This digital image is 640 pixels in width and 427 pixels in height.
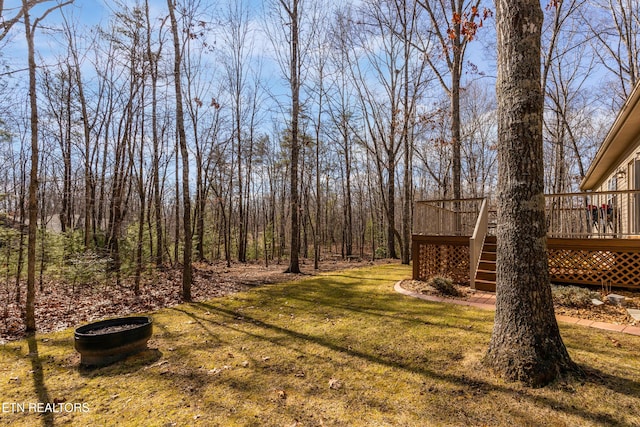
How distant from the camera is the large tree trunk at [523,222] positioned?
2.63 m

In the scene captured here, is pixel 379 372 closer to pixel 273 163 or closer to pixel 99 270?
pixel 99 270

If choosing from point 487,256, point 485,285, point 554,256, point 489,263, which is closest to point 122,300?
point 485,285

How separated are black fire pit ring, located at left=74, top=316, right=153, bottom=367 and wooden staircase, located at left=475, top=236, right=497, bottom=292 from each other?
19.6ft

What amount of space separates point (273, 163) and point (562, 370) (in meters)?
19.0

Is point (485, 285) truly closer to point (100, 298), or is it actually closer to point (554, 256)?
point (554, 256)

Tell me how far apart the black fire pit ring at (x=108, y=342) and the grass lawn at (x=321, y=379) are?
0.11 metres

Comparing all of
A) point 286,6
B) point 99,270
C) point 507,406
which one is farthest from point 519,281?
point 286,6

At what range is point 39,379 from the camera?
3107 mm

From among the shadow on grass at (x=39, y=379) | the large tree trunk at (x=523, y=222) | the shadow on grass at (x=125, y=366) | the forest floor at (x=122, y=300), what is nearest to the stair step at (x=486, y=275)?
the forest floor at (x=122, y=300)

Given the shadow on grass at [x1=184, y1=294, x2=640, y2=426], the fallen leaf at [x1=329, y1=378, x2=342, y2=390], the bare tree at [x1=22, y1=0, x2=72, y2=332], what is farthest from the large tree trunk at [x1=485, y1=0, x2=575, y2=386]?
the bare tree at [x1=22, y1=0, x2=72, y2=332]

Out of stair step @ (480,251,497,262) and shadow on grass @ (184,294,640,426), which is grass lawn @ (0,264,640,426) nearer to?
shadow on grass @ (184,294,640,426)

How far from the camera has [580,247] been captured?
588 cm

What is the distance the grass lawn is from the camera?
2.32 metres

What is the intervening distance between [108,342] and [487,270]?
6.67 metres
